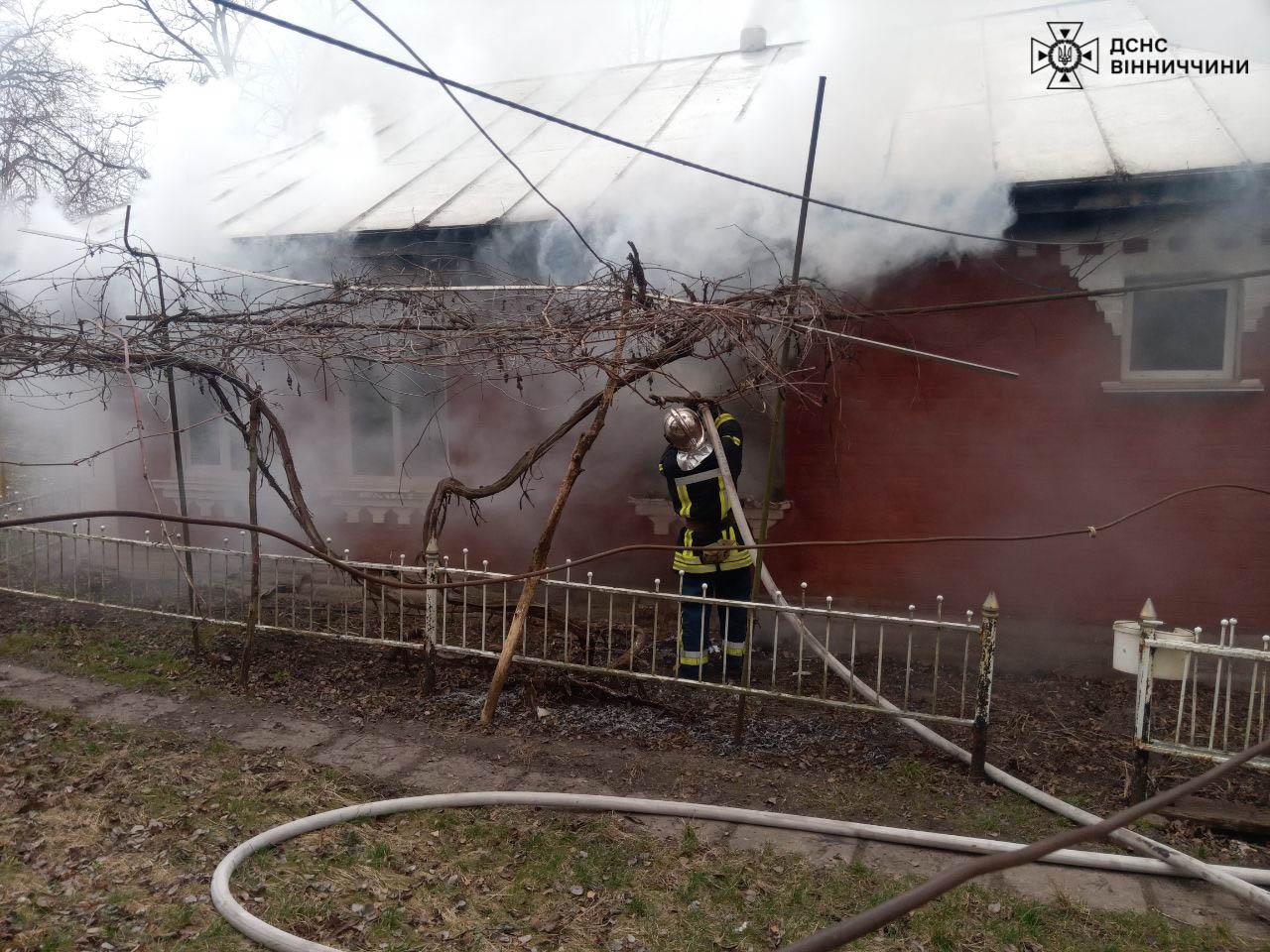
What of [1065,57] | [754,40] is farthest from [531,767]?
[754,40]

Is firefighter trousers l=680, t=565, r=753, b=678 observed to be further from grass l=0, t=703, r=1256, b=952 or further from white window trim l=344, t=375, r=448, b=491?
white window trim l=344, t=375, r=448, b=491

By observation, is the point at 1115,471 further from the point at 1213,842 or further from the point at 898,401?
the point at 1213,842

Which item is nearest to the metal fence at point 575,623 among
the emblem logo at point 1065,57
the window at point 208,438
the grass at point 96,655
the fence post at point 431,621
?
the fence post at point 431,621

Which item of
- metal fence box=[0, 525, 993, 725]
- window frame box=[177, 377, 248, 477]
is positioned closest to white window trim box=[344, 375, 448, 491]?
metal fence box=[0, 525, 993, 725]

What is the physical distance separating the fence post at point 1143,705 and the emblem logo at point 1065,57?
5522mm

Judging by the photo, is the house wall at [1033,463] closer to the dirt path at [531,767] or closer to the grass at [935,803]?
the grass at [935,803]

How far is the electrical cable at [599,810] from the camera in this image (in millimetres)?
3977

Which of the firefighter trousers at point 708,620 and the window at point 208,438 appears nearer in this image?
the firefighter trousers at point 708,620

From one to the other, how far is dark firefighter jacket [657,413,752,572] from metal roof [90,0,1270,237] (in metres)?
2.57

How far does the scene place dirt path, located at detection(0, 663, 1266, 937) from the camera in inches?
156

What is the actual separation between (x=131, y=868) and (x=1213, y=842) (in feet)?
17.9

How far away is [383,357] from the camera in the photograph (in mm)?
6078

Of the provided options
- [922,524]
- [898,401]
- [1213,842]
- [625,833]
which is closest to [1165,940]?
[1213,842]

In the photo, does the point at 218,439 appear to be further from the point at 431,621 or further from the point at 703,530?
the point at 703,530
